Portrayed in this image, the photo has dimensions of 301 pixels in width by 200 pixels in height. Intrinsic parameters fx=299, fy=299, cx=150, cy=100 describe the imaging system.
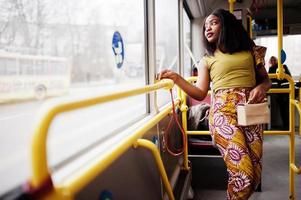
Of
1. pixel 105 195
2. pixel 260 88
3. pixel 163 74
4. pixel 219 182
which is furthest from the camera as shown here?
pixel 219 182

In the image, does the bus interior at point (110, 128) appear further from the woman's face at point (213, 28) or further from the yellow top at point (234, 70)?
the woman's face at point (213, 28)

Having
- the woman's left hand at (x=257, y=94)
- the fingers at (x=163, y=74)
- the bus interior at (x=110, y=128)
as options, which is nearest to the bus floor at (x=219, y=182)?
the bus interior at (x=110, y=128)

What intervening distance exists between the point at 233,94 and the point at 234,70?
125mm

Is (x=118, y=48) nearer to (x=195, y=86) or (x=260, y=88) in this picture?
(x=195, y=86)

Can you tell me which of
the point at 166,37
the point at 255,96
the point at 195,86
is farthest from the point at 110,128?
the point at 166,37

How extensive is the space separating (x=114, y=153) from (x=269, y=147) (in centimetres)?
405

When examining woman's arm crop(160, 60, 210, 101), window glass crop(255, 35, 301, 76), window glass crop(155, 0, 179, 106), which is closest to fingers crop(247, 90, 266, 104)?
woman's arm crop(160, 60, 210, 101)

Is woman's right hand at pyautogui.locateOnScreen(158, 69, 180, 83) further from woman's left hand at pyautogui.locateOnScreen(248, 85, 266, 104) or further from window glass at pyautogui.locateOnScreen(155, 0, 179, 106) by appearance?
window glass at pyautogui.locateOnScreen(155, 0, 179, 106)

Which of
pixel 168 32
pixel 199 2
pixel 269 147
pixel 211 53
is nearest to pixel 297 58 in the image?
pixel 269 147

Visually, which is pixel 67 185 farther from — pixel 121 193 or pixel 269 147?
pixel 269 147

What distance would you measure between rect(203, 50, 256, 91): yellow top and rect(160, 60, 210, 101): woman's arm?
0.24 feet

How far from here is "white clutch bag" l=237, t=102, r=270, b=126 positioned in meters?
1.49

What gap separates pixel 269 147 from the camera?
4.37 metres

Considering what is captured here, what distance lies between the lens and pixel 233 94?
156 centimetres
